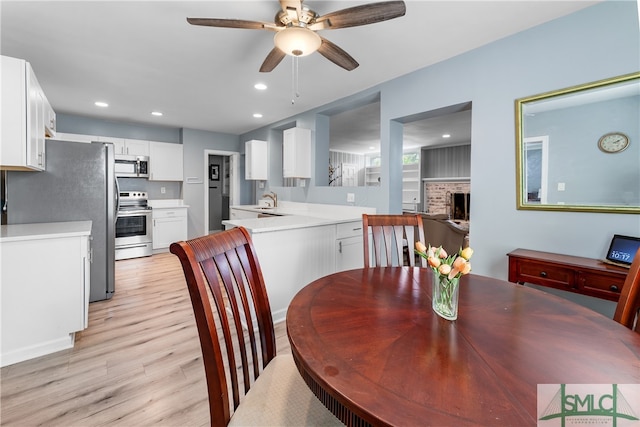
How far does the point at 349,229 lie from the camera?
124 inches

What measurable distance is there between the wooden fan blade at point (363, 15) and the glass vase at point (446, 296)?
1.41m

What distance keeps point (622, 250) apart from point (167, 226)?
5683 millimetres

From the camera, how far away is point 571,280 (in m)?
1.82

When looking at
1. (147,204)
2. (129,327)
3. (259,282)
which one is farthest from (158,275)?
(259,282)

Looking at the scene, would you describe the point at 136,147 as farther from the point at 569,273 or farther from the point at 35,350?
the point at 569,273

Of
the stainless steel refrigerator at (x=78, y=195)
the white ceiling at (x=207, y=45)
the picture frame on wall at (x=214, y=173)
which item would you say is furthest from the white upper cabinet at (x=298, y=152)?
the picture frame on wall at (x=214, y=173)

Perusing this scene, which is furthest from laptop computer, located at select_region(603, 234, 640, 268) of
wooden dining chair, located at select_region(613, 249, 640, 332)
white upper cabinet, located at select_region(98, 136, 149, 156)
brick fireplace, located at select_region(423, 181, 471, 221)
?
white upper cabinet, located at select_region(98, 136, 149, 156)

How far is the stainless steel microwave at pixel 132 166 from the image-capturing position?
193 inches

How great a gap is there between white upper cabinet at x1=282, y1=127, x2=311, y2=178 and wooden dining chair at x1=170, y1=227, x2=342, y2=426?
312 centimetres

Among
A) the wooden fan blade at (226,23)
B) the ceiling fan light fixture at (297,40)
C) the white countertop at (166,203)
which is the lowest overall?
the white countertop at (166,203)

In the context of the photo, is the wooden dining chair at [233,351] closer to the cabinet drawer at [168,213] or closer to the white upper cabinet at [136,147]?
the cabinet drawer at [168,213]

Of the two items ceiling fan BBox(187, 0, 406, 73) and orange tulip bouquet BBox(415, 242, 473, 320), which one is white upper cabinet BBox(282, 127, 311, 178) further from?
orange tulip bouquet BBox(415, 242, 473, 320)

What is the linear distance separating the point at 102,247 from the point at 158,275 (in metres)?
1.09

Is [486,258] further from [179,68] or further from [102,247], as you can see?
[102,247]
